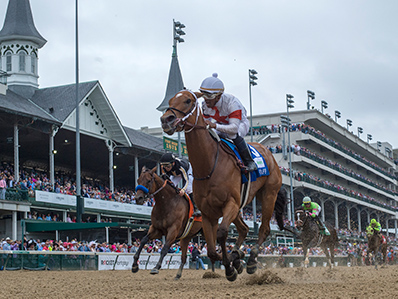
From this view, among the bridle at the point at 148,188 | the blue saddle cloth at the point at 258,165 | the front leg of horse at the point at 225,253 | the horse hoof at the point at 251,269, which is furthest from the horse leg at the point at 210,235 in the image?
the bridle at the point at 148,188

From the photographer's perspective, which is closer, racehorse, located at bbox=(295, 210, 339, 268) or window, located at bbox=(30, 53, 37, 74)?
racehorse, located at bbox=(295, 210, 339, 268)

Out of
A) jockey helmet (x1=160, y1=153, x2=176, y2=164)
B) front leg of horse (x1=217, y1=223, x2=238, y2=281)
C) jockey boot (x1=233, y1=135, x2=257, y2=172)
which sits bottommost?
front leg of horse (x1=217, y1=223, x2=238, y2=281)

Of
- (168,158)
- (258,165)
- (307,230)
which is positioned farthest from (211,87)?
(307,230)

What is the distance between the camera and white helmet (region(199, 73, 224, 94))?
8758mm

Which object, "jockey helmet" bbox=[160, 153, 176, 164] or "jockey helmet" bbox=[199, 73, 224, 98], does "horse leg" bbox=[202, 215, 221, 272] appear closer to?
"jockey helmet" bbox=[199, 73, 224, 98]

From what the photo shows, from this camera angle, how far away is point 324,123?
7062cm

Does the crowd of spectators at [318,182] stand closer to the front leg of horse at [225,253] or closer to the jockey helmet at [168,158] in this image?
the jockey helmet at [168,158]

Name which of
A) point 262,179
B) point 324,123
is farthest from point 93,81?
point 324,123

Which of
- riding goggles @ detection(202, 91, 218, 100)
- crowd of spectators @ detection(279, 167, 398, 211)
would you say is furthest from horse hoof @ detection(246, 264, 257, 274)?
crowd of spectators @ detection(279, 167, 398, 211)

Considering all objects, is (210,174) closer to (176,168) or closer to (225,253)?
(225,253)

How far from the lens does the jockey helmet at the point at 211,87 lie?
345 inches

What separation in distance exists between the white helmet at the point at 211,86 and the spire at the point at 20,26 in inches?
1380

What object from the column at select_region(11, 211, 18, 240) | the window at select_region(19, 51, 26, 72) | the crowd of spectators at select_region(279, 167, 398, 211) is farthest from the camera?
the crowd of spectators at select_region(279, 167, 398, 211)

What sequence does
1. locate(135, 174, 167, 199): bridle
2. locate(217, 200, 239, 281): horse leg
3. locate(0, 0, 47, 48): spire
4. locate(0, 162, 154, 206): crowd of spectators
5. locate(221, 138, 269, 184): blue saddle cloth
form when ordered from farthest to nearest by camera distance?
locate(0, 0, 47, 48): spire < locate(0, 162, 154, 206): crowd of spectators < locate(135, 174, 167, 199): bridle < locate(221, 138, 269, 184): blue saddle cloth < locate(217, 200, 239, 281): horse leg
